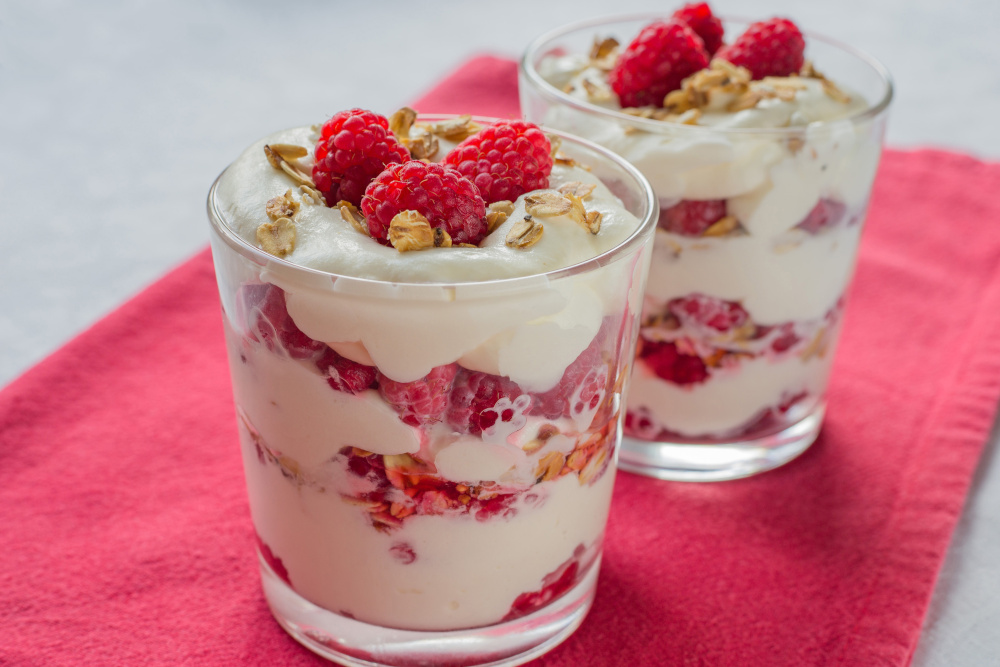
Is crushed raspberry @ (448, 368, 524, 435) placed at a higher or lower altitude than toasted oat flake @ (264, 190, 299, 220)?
lower

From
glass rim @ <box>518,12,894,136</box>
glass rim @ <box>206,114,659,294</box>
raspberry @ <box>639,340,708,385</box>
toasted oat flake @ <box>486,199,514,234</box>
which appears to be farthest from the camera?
raspberry @ <box>639,340,708,385</box>

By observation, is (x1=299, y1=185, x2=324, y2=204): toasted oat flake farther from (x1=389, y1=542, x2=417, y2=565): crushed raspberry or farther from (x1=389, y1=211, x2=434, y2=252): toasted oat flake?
(x1=389, y1=542, x2=417, y2=565): crushed raspberry

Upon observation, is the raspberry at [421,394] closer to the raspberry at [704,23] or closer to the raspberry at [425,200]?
the raspberry at [425,200]

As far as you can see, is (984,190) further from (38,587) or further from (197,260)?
(38,587)

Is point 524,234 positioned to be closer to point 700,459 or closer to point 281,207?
point 281,207

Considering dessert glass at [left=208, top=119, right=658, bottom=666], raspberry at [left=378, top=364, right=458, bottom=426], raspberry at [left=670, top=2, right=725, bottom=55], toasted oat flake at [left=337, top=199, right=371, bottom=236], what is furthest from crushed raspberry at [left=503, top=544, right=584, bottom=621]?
raspberry at [left=670, top=2, right=725, bottom=55]

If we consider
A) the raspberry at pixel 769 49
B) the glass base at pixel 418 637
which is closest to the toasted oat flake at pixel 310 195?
the glass base at pixel 418 637

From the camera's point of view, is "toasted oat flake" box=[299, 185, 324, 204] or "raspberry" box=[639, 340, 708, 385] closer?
"toasted oat flake" box=[299, 185, 324, 204]
